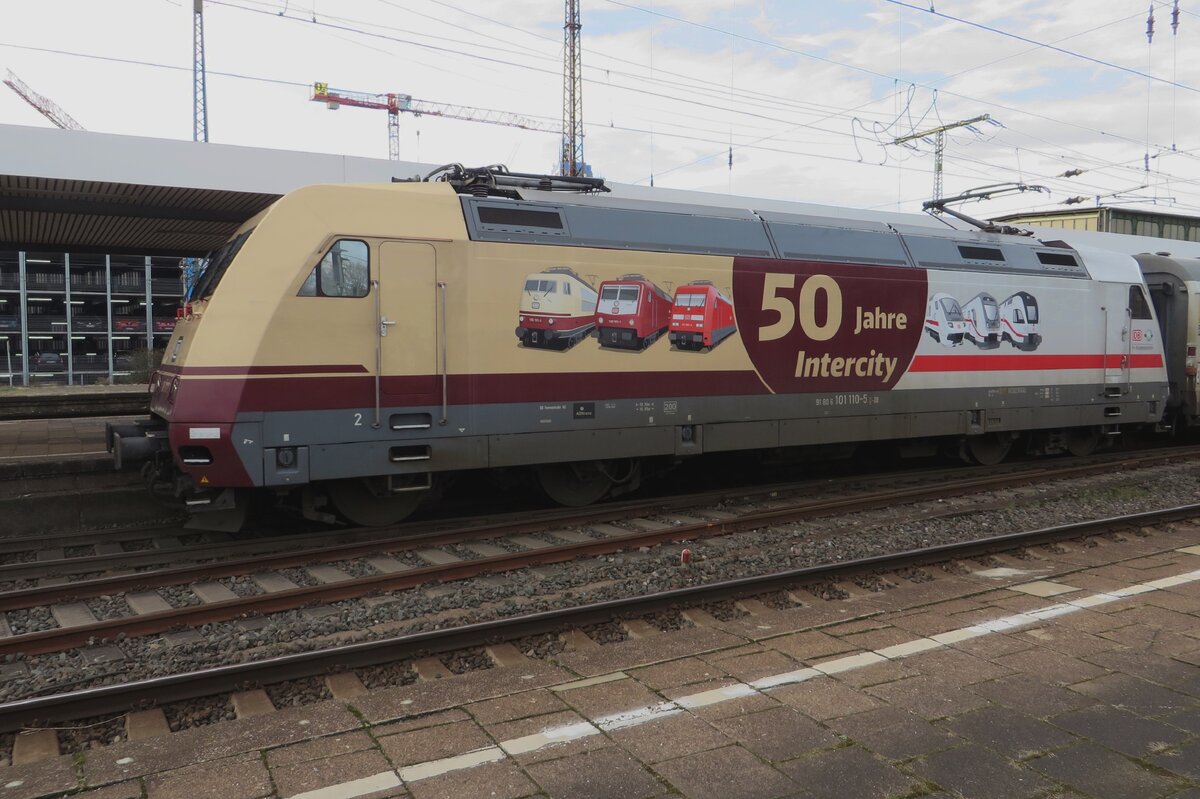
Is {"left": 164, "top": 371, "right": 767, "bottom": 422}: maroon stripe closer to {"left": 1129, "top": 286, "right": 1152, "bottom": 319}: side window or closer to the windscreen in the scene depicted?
the windscreen

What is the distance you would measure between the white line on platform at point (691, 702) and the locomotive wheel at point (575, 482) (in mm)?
4768

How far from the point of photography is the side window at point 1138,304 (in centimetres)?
1360

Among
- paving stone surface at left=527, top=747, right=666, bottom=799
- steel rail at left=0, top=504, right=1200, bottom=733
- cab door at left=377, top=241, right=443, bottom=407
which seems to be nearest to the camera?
paving stone surface at left=527, top=747, right=666, bottom=799

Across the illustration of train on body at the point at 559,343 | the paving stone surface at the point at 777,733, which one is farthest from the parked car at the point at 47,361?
the paving stone surface at the point at 777,733

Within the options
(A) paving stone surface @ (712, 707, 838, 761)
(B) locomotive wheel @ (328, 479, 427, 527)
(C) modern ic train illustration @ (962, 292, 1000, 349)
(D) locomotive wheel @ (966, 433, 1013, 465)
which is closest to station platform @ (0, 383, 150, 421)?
(B) locomotive wheel @ (328, 479, 427, 527)

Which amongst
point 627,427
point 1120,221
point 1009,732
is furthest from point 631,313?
point 1120,221

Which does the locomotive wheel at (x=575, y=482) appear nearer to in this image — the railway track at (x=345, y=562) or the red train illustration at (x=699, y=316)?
the railway track at (x=345, y=562)

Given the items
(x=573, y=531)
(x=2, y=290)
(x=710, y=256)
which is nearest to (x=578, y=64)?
(x=710, y=256)

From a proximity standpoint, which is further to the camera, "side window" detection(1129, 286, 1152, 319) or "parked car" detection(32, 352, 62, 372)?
"parked car" detection(32, 352, 62, 372)

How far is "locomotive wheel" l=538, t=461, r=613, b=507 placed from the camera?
377 inches

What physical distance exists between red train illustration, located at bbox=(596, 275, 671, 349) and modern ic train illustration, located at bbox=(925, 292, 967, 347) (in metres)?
4.16

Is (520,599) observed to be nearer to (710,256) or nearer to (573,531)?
(573,531)

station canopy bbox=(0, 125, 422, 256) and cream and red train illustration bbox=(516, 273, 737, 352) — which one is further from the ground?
station canopy bbox=(0, 125, 422, 256)

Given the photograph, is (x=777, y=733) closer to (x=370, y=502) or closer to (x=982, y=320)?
(x=370, y=502)
